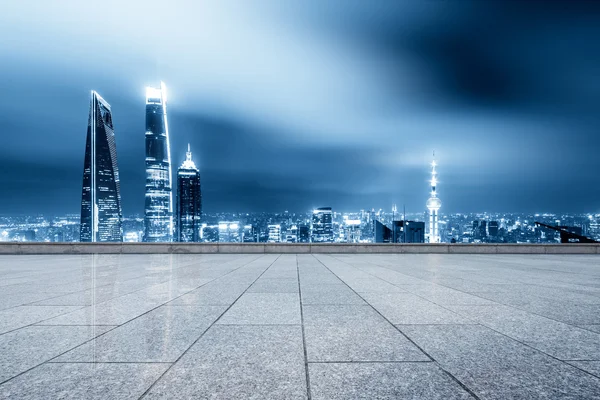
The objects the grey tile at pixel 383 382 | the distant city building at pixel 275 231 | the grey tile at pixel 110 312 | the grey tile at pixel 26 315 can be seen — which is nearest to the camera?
the grey tile at pixel 383 382

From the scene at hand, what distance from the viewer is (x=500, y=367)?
3561 millimetres

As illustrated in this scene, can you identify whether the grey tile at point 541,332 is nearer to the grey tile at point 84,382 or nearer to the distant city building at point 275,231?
the grey tile at point 84,382

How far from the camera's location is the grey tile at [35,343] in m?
3.68

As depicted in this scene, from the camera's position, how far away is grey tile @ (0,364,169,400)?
118 inches

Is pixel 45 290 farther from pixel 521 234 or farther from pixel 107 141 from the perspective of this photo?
pixel 107 141

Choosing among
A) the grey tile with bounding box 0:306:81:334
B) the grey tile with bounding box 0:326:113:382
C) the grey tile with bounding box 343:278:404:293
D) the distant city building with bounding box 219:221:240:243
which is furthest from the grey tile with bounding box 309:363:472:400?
the distant city building with bounding box 219:221:240:243

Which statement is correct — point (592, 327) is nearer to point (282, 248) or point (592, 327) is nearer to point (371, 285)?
point (371, 285)

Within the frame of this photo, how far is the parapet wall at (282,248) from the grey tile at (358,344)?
16718 mm

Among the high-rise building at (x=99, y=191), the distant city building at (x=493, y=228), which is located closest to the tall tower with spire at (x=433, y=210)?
the distant city building at (x=493, y=228)

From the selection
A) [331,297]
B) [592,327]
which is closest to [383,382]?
[592,327]

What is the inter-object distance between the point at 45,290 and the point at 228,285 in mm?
4321

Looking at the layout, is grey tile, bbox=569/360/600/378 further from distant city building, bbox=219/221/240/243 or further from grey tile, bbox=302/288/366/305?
distant city building, bbox=219/221/240/243

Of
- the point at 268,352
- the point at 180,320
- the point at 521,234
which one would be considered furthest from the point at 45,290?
the point at 521,234

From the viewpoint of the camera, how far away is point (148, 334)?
4730 millimetres
